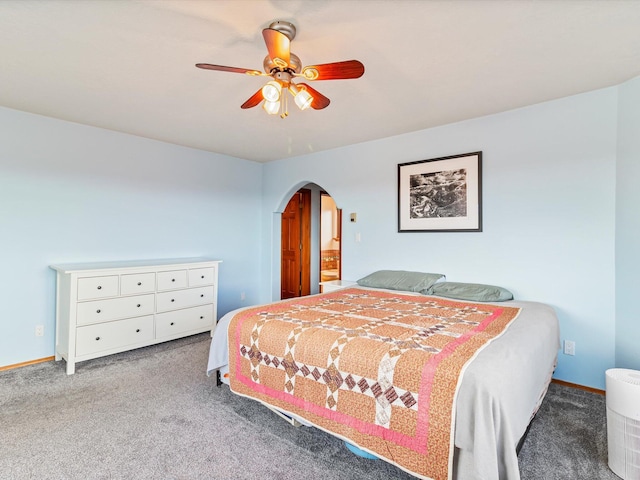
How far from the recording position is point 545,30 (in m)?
1.83

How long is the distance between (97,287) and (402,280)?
296 cm

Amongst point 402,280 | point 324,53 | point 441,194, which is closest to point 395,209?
point 441,194

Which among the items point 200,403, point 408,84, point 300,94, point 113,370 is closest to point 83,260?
point 113,370

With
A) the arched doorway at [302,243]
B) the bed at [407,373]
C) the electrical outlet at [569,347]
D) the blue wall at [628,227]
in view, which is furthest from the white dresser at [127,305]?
the blue wall at [628,227]

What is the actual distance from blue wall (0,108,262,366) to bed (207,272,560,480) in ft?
7.14

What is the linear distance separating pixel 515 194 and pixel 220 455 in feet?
10.1

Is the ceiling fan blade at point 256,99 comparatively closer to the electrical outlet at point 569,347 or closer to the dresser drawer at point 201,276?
the dresser drawer at point 201,276

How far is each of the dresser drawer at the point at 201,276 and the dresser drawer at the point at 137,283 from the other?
423mm

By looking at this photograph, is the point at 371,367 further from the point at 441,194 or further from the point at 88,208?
the point at 88,208

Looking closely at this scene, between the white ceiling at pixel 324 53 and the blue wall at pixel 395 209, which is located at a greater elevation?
the white ceiling at pixel 324 53

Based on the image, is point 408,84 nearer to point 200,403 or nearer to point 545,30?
point 545,30

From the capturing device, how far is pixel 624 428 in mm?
1646

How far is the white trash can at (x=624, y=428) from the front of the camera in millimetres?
1606

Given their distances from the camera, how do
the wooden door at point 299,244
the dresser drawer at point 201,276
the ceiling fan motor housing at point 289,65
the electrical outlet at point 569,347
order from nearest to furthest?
the ceiling fan motor housing at point 289,65
the electrical outlet at point 569,347
the dresser drawer at point 201,276
the wooden door at point 299,244
